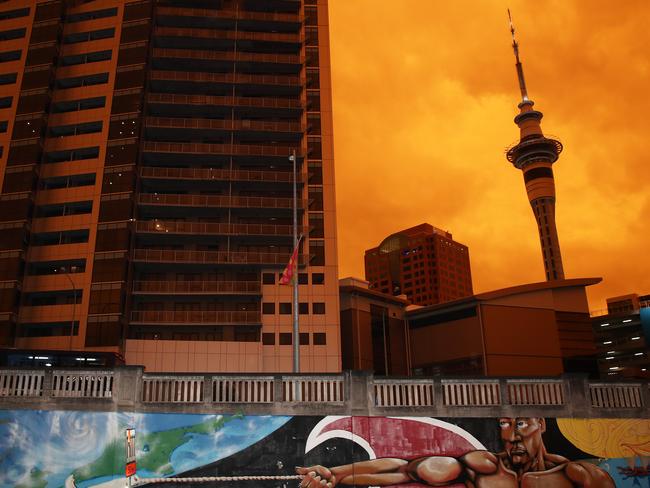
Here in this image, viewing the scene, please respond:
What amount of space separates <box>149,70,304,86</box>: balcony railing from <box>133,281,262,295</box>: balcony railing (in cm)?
2647

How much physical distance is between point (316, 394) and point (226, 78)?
63041mm

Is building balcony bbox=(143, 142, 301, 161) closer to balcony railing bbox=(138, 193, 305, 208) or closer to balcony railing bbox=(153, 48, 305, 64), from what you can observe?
balcony railing bbox=(138, 193, 305, 208)

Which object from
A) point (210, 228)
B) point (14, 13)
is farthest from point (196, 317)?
point (14, 13)

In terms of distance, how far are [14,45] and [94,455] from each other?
74223 millimetres

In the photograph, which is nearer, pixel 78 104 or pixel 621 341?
pixel 78 104

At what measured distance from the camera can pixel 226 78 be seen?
259 feet

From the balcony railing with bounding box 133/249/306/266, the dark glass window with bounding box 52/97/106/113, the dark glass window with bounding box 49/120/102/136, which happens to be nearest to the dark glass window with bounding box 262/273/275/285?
the balcony railing with bounding box 133/249/306/266

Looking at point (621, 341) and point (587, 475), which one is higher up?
point (621, 341)

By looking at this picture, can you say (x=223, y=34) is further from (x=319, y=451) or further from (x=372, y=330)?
(x=319, y=451)

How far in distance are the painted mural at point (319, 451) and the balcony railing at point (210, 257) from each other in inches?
1914

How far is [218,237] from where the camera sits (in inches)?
2859

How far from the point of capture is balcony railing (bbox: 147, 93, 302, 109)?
76500 mm

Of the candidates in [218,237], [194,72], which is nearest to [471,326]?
[218,237]

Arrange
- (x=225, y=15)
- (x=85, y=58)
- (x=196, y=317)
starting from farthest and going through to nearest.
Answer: (x=225, y=15)
(x=85, y=58)
(x=196, y=317)
